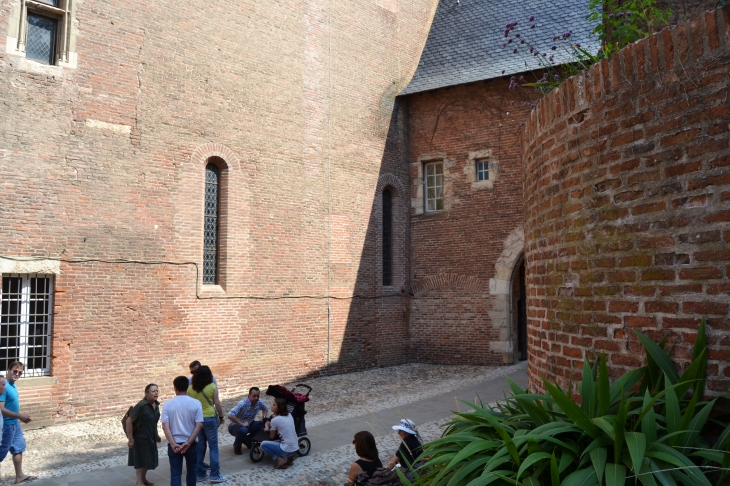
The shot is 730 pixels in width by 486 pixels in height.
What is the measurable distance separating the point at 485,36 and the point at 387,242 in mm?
6447

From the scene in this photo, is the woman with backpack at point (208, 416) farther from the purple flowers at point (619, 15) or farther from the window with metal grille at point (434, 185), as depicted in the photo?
the window with metal grille at point (434, 185)

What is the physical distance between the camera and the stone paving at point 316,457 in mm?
7605

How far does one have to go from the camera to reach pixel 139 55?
11.6 metres

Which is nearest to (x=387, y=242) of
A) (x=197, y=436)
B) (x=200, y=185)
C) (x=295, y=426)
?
(x=200, y=185)

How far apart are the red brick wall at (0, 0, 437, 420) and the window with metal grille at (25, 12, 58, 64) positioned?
1.56ft

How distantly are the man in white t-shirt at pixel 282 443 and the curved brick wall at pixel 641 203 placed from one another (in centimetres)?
505

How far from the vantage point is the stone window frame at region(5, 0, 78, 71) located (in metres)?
10.3

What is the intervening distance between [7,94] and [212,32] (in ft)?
14.3

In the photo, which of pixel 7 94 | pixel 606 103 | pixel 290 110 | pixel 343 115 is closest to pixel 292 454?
pixel 606 103

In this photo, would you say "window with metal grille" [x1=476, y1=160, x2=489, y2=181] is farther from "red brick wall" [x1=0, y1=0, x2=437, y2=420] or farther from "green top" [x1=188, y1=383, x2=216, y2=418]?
"green top" [x1=188, y1=383, x2=216, y2=418]

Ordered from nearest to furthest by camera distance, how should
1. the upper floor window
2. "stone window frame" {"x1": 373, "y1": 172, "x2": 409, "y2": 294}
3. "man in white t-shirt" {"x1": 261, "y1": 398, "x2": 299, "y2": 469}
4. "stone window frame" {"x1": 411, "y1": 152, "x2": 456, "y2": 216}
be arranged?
"man in white t-shirt" {"x1": 261, "y1": 398, "x2": 299, "y2": 469} < the upper floor window < "stone window frame" {"x1": 373, "y1": 172, "x2": 409, "y2": 294} < "stone window frame" {"x1": 411, "y1": 152, "x2": 456, "y2": 216}

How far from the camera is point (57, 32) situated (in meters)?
11.0

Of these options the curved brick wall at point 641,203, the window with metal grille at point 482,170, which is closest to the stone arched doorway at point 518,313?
the window with metal grille at point 482,170

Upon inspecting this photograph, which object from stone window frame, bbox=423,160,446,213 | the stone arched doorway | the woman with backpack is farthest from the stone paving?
stone window frame, bbox=423,160,446,213
